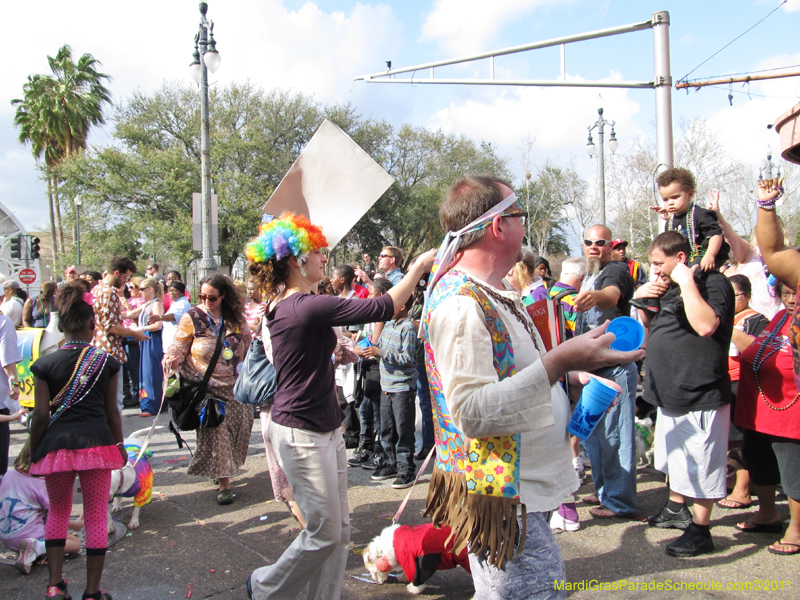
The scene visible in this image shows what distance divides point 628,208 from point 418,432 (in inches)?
938

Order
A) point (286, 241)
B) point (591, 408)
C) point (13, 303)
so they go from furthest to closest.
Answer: point (13, 303), point (286, 241), point (591, 408)

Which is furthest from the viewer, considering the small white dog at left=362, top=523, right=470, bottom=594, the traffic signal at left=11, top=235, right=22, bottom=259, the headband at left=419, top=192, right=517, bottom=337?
the traffic signal at left=11, top=235, right=22, bottom=259

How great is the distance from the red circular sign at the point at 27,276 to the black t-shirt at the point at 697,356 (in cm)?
2015

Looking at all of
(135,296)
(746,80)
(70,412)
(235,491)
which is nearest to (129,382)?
(135,296)

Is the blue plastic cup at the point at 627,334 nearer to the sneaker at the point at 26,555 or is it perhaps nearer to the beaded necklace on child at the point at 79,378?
the beaded necklace on child at the point at 79,378

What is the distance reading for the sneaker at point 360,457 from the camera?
5.83 m

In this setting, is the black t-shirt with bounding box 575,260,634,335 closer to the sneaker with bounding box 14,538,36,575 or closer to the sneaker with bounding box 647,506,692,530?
the sneaker with bounding box 647,506,692,530

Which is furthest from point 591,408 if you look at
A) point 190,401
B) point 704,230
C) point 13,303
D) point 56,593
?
point 13,303

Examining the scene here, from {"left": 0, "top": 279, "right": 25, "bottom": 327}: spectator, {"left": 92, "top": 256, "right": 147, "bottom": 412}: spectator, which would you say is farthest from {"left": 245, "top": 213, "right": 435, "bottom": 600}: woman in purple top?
{"left": 0, "top": 279, "right": 25, "bottom": 327}: spectator

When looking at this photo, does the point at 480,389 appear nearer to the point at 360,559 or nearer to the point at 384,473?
the point at 360,559

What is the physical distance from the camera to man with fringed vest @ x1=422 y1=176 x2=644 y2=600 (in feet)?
5.17

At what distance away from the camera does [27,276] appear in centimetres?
1805

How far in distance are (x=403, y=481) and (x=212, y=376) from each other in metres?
2.02

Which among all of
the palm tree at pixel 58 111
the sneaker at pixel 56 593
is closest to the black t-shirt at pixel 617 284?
the sneaker at pixel 56 593
